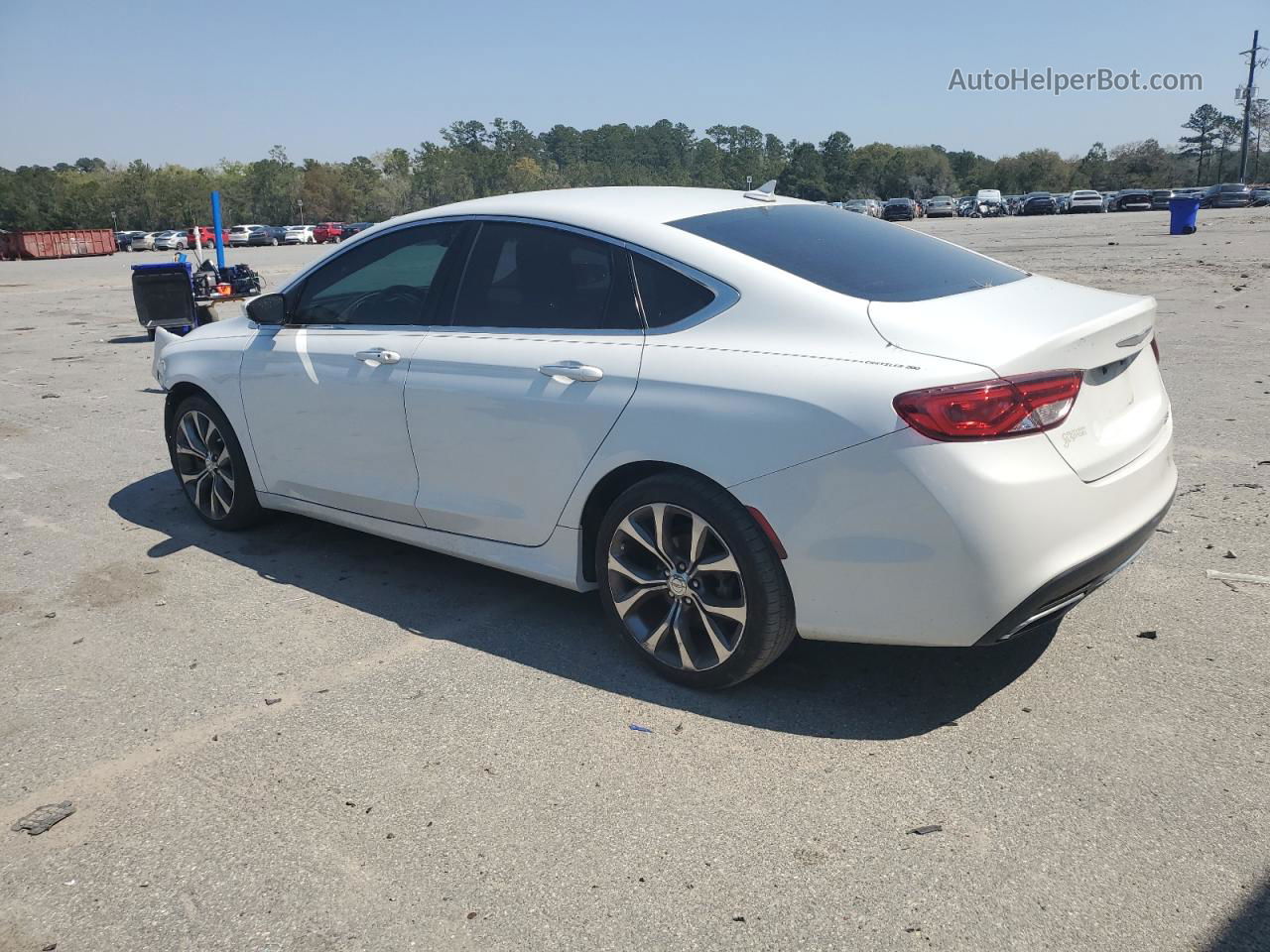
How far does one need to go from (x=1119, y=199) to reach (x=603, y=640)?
71897mm

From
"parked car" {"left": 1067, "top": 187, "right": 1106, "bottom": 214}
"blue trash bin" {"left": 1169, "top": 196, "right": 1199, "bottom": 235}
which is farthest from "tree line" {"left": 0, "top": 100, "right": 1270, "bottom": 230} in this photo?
"blue trash bin" {"left": 1169, "top": 196, "right": 1199, "bottom": 235}

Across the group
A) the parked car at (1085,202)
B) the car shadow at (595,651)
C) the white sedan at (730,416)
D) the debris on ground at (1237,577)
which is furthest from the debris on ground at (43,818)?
the parked car at (1085,202)

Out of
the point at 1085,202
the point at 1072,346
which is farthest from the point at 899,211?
the point at 1072,346

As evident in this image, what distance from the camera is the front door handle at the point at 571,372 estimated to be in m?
3.69

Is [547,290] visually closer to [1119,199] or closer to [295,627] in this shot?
[295,627]

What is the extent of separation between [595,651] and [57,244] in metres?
70.4

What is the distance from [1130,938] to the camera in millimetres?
2367

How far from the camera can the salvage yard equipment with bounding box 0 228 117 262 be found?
199 feet

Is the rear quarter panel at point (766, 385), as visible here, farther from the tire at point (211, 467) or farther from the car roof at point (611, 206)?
the tire at point (211, 467)

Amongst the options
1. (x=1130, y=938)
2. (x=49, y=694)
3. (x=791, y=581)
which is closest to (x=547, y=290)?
(x=791, y=581)

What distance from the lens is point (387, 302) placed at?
181 inches

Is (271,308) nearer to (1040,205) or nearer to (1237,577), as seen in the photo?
(1237,577)

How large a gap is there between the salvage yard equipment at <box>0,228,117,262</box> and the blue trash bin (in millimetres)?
59865

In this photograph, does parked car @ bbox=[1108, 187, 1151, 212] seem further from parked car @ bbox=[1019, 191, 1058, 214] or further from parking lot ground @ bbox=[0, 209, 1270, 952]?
parking lot ground @ bbox=[0, 209, 1270, 952]
